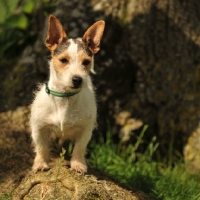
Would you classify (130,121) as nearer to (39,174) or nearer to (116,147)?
(116,147)

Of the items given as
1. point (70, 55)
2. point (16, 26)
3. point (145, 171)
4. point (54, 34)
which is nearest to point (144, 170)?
point (145, 171)

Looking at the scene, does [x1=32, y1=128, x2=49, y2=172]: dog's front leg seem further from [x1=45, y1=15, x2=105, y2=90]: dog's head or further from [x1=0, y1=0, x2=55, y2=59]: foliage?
[x1=0, y1=0, x2=55, y2=59]: foliage

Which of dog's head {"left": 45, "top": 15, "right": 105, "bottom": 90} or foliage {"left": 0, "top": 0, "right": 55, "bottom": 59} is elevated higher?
dog's head {"left": 45, "top": 15, "right": 105, "bottom": 90}

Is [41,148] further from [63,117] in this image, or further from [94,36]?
[94,36]

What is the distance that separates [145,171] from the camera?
22.2 ft

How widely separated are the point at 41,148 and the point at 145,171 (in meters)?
1.84

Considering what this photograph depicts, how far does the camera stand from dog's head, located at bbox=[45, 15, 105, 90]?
196 inches

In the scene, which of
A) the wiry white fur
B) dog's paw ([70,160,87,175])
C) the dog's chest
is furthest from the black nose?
dog's paw ([70,160,87,175])

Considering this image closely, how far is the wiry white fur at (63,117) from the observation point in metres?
5.34

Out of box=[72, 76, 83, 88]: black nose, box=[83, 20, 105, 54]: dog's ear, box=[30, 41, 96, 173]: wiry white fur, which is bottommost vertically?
box=[30, 41, 96, 173]: wiry white fur

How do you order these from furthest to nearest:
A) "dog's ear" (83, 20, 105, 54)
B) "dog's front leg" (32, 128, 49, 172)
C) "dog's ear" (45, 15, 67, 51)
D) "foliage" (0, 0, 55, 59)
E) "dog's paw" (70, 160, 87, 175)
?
"foliage" (0, 0, 55, 59) → "dog's front leg" (32, 128, 49, 172) → "dog's paw" (70, 160, 87, 175) → "dog's ear" (83, 20, 105, 54) → "dog's ear" (45, 15, 67, 51)

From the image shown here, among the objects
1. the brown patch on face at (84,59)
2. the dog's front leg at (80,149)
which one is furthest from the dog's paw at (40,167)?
the brown patch on face at (84,59)

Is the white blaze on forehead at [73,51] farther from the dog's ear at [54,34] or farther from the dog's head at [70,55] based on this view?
the dog's ear at [54,34]

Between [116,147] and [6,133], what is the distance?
1.72 metres
